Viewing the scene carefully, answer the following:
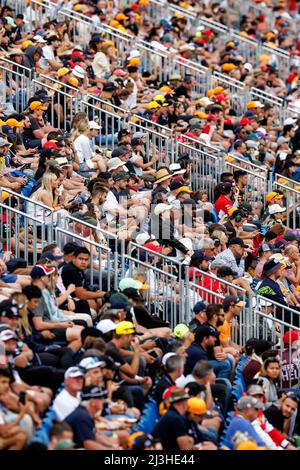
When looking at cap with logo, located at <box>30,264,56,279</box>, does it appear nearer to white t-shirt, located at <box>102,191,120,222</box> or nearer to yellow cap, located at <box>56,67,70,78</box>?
white t-shirt, located at <box>102,191,120,222</box>

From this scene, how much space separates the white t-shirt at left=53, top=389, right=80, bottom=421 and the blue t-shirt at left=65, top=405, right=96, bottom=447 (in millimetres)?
239

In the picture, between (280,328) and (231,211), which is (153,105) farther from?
(280,328)

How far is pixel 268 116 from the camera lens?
30938mm

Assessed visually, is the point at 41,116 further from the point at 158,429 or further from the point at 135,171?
the point at 158,429

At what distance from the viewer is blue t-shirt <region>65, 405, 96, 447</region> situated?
50.2 ft

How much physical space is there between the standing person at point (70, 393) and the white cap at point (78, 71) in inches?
469

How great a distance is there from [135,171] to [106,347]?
7731mm

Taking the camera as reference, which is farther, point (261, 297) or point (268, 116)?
point (268, 116)

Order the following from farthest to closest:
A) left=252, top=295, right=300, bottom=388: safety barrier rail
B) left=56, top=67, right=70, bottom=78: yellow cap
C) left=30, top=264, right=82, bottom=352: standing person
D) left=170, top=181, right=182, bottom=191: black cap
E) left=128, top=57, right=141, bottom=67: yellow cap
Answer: left=128, top=57, right=141, bottom=67: yellow cap
left=56, top=67, right=70, bottom=78: yellow cap
left=170, top=181, right=182, bottom=191: black cap
left=252, top=295, right=300, bottom=388: safety barrier rail
left=30, top=264, right=82, bottom=352: standing person

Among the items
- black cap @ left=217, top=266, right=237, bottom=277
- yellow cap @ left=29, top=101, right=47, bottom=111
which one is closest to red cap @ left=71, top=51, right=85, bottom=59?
yellow cap @ left=29, top=101, right=47, bottom=111

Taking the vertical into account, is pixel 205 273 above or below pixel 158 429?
above

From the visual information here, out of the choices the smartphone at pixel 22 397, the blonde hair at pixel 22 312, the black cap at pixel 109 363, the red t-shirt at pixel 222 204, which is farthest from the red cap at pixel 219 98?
the smartphone at pixel 22 397

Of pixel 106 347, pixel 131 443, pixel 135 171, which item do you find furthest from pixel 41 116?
pixel 131 443

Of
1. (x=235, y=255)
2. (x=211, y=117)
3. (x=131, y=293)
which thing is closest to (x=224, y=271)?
(x=235, y=255)
